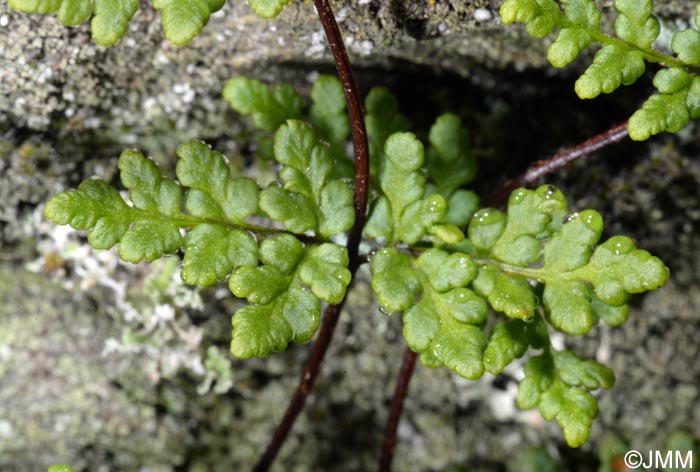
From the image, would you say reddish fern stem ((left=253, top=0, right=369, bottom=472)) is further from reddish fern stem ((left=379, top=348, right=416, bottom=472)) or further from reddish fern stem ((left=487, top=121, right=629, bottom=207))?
reddish fern stem ((left=487, top=121, right=629, bottom=207))

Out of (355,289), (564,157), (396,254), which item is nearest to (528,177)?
(564,157)

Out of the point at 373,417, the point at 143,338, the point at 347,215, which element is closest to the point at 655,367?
the point at 373,417

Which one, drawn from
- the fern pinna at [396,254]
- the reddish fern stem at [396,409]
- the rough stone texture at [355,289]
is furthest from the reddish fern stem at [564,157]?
the reddish fern stem at [396,409]

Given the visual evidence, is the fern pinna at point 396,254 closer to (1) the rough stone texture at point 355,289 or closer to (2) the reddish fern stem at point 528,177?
(2) the reddish fern stem at point 528,177

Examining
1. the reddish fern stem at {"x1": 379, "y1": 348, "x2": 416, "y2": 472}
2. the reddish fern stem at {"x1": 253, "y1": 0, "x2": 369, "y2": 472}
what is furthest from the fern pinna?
the reddish fern stem at {"x1": 379, "y1": 348, "x2": 416, "y2": 472}

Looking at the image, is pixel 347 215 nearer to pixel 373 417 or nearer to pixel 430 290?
pixel 430 290

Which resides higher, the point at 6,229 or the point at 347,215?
the point at 347,215
